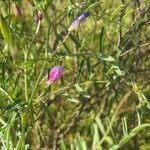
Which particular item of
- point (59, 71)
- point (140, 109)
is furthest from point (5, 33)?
point (140, 109)

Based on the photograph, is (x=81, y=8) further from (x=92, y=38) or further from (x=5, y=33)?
(x=92, y=38)

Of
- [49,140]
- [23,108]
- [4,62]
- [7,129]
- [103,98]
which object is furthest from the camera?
[103,98]

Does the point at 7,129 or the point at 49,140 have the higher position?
the point at 7,129

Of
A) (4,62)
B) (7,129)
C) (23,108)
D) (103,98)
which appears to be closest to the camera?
(7,129)

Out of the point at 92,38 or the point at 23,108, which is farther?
the point at 92,38

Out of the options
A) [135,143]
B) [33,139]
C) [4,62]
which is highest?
[4,62]

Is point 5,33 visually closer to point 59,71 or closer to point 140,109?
point 59,71

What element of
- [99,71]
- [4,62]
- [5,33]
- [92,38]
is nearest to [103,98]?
[99,71]

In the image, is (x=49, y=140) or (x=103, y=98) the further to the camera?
(x=103, y=98)

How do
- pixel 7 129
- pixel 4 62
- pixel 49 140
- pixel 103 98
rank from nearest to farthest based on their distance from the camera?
pixel 7 129
pixel 4 62
pixel 49 140
pixel 103 98
